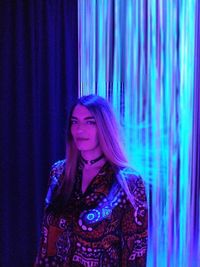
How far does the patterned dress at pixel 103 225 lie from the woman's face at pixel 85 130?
13 centimetres

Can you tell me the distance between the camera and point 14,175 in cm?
236

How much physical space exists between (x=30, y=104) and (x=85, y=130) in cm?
93

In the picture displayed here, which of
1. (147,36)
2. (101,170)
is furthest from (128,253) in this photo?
(147,36)

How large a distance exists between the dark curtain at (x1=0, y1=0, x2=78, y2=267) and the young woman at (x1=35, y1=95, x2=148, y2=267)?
0.80 m

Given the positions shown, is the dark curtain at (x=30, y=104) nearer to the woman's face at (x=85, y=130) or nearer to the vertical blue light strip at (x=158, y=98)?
the vertical blue light strip at (x=158, y=98)

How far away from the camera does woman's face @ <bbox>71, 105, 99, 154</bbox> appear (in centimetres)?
154

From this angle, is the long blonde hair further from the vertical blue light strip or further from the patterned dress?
the vertical blue light strip

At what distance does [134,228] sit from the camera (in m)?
1.53

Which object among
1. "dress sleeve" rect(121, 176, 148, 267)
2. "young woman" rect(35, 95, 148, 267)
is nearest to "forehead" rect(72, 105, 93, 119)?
"young woman" rect(35, 95, 148, 267)

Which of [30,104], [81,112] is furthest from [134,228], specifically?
[30,104]

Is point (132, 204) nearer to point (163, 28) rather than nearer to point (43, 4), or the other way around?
point (163, 28)

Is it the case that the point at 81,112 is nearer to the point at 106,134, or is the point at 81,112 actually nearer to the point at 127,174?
Answer: the point at 106,134

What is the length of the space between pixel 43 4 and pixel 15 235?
151 cm

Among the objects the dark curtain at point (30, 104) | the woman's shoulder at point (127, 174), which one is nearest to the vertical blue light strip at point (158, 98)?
the dark curtain at point (30, 104)
